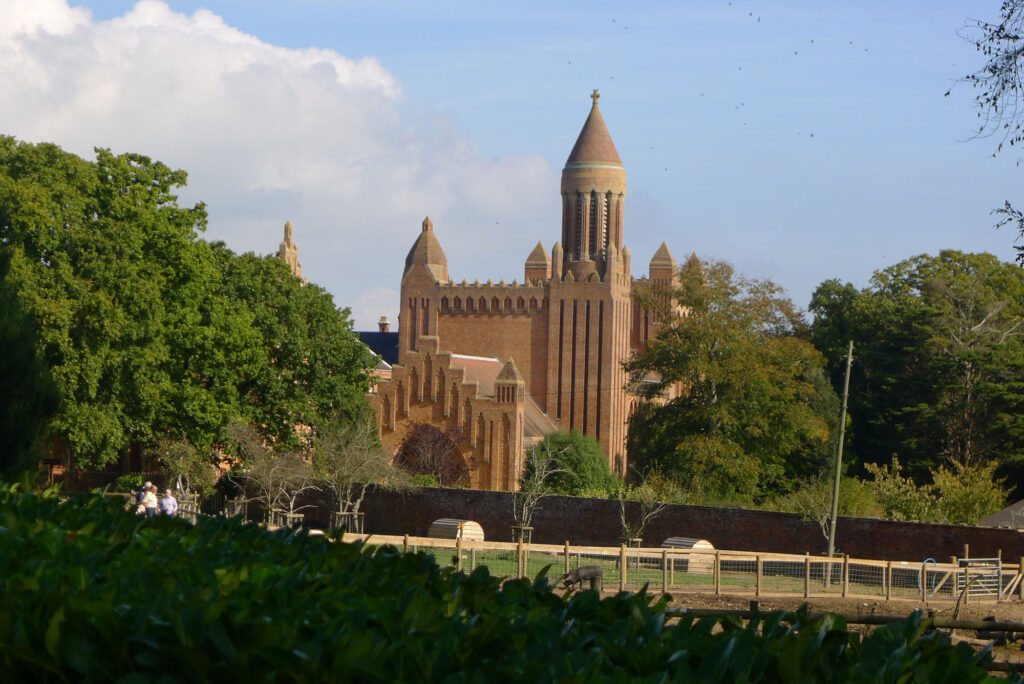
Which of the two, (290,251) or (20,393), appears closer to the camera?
(20,393)

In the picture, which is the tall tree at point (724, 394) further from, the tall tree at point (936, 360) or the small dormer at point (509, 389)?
the small dormer at point (509, 389)

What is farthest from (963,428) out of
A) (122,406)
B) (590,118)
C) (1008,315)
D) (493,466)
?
(590,118)

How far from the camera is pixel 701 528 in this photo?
4000 cm

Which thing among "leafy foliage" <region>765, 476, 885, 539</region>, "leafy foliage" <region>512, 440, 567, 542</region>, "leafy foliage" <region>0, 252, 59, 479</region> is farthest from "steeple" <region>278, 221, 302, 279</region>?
"leafy foliage" <region>0, 252, 59, 479</region>

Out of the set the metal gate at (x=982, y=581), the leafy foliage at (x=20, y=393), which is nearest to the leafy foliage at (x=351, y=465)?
the metal gate at (x=982, y=581)

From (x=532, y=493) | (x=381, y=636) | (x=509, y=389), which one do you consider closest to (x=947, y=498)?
(x=532, y=493)

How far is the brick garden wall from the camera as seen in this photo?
109 feet

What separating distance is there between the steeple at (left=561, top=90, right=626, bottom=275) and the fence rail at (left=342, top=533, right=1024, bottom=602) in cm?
5175

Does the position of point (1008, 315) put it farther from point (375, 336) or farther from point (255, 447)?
point (375, 336)

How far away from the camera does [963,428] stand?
50375 millimetres

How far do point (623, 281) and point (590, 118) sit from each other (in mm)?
12112

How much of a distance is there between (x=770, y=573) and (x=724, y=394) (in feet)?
57.2

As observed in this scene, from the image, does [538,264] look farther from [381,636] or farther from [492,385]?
[381,636]

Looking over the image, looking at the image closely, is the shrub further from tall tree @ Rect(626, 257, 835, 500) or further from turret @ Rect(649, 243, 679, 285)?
turret @ Rect(649, 243, 679, 285)
